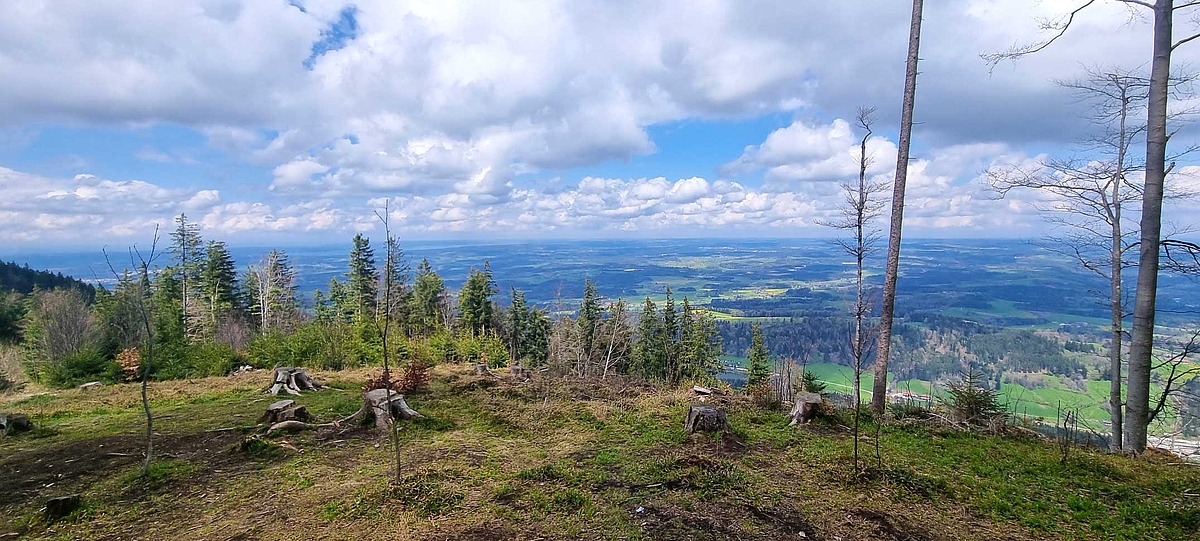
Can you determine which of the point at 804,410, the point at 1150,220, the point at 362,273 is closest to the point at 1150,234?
the point at 1150,220

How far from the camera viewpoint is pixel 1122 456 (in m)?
6.45

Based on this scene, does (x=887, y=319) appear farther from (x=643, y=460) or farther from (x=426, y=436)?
(x=426, y=436)

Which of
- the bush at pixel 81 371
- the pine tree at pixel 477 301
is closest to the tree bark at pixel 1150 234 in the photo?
the bush at pixel 81 371

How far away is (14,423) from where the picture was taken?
8008 millimetres

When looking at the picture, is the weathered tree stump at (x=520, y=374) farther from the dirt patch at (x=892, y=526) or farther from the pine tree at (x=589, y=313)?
the pine tree at (x=589, y=313)

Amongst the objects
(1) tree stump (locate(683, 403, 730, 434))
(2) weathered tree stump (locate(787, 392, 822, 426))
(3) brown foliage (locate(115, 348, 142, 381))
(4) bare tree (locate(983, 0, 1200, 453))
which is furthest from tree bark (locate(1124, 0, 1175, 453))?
(3) brown foliage (locate(115, 348, 142, 381))

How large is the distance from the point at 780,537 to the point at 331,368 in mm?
17209

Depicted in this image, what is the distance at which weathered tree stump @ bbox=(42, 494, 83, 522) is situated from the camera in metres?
4.73

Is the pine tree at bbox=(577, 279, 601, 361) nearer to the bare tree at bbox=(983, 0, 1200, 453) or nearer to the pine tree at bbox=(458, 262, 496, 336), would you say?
the pine tree at bbox=(458, 262, 496, 336)

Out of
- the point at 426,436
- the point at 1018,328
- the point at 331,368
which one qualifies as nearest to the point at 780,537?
the point at 426,436

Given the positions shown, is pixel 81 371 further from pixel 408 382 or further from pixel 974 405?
pixel 974 405

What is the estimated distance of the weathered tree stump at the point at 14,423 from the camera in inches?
309

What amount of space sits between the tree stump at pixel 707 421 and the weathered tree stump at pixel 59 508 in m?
7.44

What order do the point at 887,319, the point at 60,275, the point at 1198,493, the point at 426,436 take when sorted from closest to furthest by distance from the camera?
1. the point at 1198,493
2. the point at 426,436
3. the point at 887,319
4. the point at 60,275
